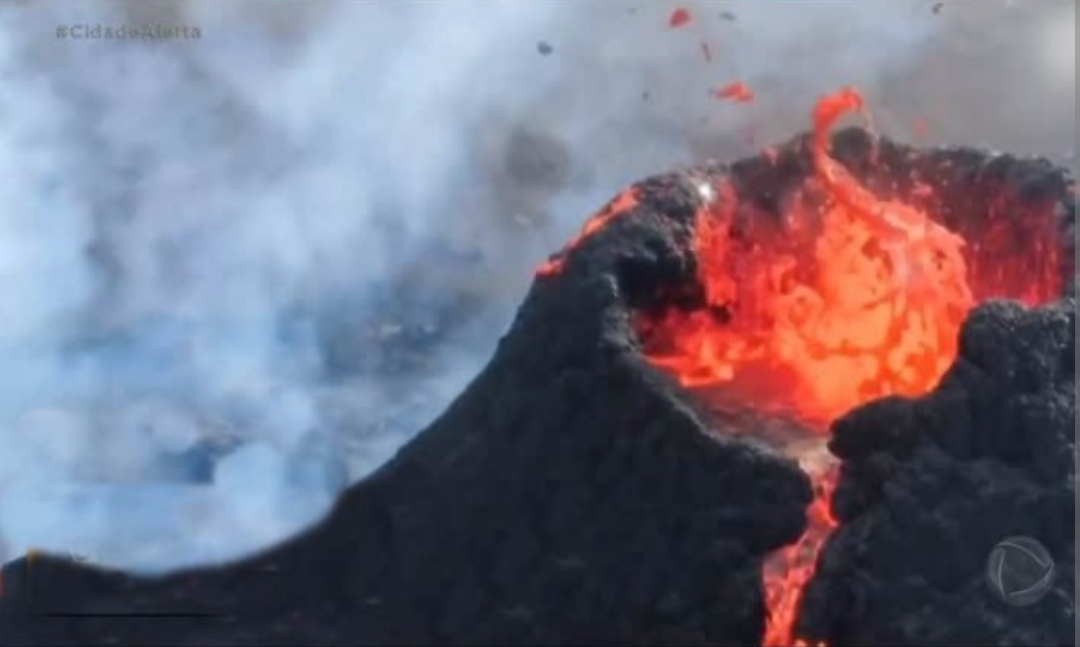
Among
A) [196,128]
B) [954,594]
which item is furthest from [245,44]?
[954,594]

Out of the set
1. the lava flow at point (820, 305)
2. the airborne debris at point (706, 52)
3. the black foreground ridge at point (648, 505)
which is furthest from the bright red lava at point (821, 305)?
the airborne debris at point (706, 52)

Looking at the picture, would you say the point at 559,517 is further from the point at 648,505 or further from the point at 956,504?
the point at 956,504

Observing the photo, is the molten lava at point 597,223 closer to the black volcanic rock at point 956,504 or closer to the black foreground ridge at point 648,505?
the black foreground ridge at point 648,505

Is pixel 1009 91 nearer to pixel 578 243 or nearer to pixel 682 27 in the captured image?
pixel 682 27

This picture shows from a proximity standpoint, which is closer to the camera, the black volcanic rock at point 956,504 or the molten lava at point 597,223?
the black volcanic rock at point 956,504

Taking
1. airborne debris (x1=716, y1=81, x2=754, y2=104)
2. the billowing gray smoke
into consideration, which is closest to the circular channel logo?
the billowing gray smoke

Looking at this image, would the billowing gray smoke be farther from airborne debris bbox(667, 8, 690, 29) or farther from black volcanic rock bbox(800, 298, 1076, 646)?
black volcanic rock bbox(800, 298, 1076, 646)

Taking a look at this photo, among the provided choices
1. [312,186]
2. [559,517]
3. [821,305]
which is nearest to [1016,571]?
[821,305]
